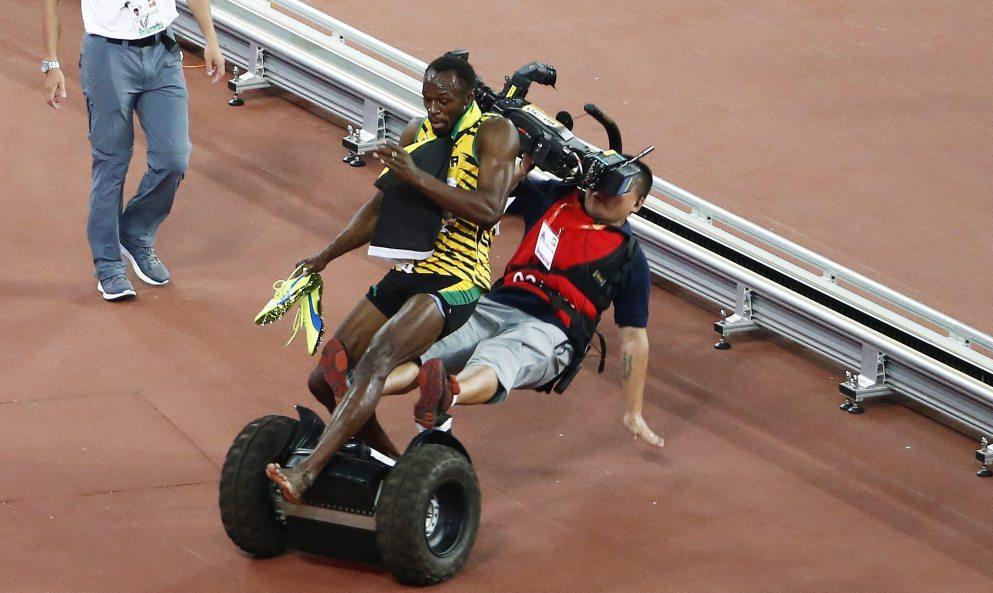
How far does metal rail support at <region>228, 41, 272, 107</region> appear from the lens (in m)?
9.75

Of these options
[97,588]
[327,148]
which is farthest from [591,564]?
[327,148]

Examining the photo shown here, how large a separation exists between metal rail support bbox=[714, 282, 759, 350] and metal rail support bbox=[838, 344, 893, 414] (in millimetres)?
616

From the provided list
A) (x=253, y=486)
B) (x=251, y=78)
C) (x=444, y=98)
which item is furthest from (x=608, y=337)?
(x=251, y=78)

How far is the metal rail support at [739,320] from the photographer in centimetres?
766

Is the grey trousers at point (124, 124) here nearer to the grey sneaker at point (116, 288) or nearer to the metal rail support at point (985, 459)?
the grey sneaker at point (116, 288)

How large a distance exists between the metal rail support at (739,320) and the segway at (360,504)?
2.33 meters

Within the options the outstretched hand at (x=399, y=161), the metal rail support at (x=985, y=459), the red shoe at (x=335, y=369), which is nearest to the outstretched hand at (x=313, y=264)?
the red shoe at (x=335, y=369)

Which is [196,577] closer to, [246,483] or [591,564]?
[246,483]

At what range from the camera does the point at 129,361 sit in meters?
7.07

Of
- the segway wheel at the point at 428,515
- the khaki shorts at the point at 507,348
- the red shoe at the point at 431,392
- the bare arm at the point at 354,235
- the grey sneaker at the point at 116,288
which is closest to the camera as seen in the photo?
the segway wheel at the point at 428,515

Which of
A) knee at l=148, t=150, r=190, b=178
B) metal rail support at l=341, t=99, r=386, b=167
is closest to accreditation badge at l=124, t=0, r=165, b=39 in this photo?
knee at l=148, t=150, r=190, b=178

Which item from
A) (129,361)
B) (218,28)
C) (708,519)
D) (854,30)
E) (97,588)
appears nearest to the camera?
Answer: (97,588)

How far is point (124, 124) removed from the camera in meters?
7.40

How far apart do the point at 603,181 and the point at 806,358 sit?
5.80 feet
